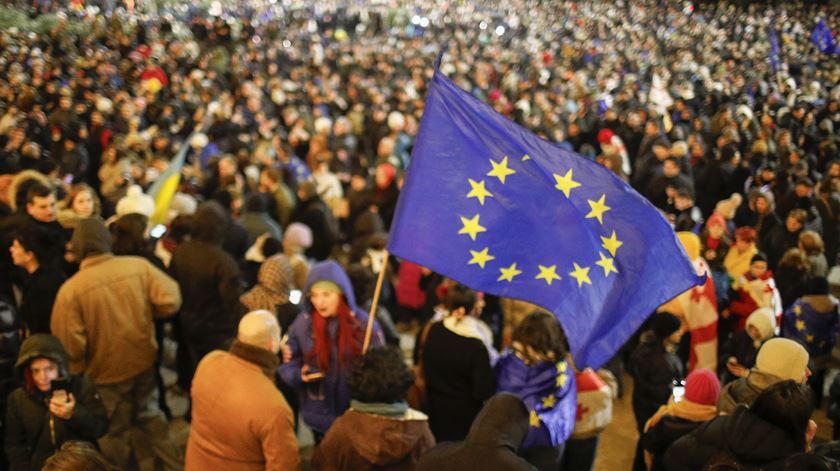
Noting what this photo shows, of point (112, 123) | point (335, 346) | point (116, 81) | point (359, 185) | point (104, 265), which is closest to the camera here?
point (335, 346)

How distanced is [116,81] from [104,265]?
39.3ft

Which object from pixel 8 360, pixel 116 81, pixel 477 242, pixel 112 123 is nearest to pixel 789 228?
pixel 477 242

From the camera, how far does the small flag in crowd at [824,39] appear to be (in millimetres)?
17578

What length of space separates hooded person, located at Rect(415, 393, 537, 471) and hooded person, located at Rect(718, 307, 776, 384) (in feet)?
7.63

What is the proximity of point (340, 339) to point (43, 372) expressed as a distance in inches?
58.0

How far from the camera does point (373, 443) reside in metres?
3.28

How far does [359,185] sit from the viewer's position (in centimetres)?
827

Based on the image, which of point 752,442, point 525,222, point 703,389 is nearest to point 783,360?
point 703,389

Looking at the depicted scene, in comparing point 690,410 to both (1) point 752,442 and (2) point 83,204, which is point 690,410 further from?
(2) point 83,204

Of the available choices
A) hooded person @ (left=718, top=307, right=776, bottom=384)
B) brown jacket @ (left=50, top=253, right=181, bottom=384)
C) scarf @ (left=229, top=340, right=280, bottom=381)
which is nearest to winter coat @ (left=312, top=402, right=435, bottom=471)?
scarf @ (left=229, top=340, right=280, bottom=381)

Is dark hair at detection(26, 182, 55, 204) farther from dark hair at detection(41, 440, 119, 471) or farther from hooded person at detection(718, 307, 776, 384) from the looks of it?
hooded person at detection(718, 307, 776, 384)

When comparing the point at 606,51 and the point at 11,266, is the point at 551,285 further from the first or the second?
the point at 606,51

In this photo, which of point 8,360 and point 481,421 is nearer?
point 481,421

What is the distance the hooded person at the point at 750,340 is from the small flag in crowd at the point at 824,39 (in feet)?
48.6
